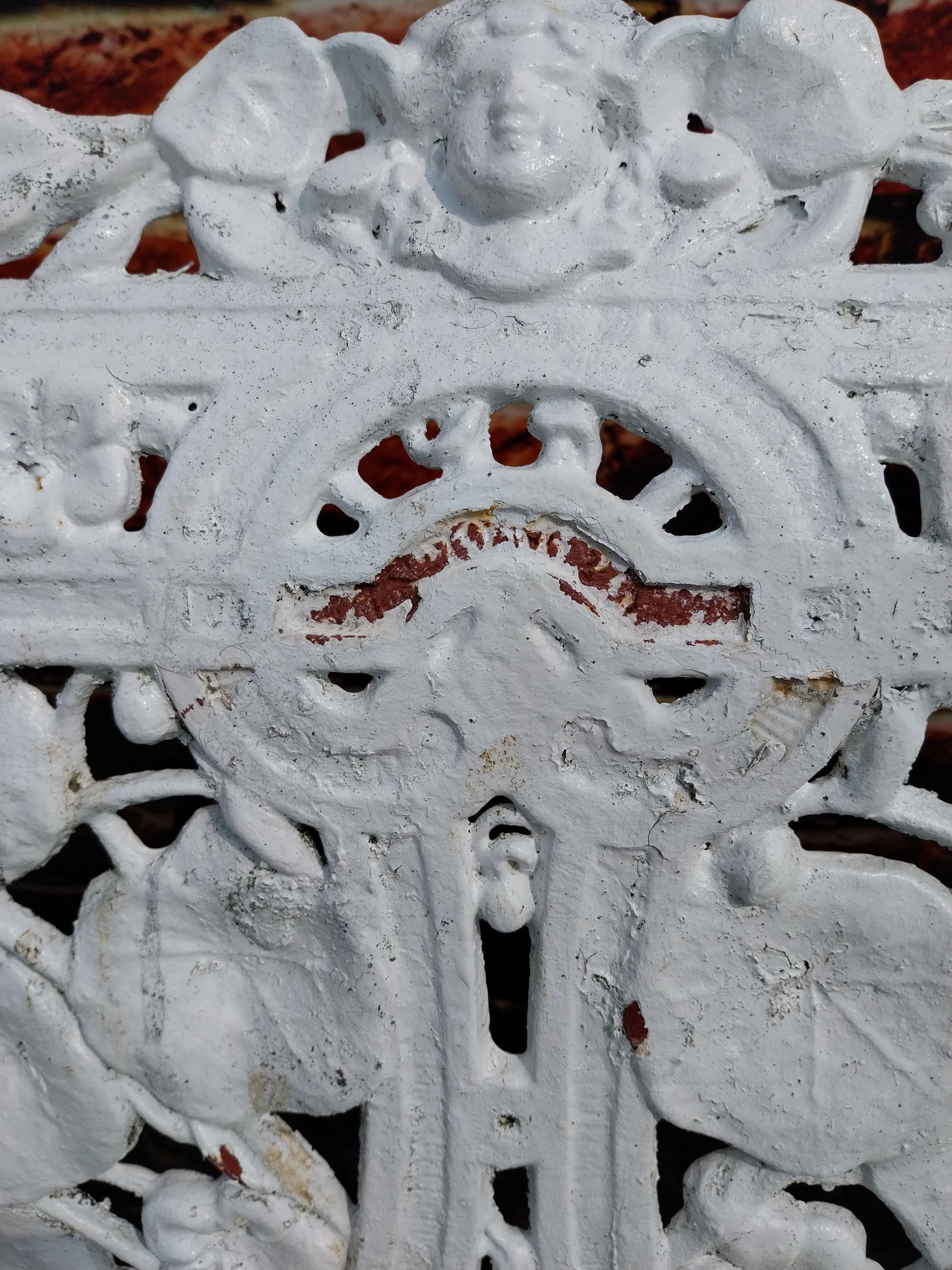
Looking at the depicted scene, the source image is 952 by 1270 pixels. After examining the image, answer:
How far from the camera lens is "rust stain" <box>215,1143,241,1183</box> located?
2.92 feet

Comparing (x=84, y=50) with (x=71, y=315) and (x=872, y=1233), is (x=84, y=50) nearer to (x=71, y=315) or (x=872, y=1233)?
(x=71, y=315)

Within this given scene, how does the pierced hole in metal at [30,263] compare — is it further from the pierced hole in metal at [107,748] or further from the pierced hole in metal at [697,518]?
the pierced hole in metal at [697,518]

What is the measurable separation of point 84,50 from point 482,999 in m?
1.08

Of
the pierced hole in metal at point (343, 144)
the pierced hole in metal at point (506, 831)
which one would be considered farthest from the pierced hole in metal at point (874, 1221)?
the pierced hole in metal at point (343, 144)

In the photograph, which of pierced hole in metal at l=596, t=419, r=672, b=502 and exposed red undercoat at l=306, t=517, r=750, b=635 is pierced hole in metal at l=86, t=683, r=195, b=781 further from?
exposed red undercoat at l=306, t=517, r=750, b=635

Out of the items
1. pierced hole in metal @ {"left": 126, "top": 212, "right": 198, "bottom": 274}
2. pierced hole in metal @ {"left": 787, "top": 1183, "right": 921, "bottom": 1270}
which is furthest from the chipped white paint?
pierced hole in metal @ {"left": 126, "top": 212, "right": 198, "bottom": 274}

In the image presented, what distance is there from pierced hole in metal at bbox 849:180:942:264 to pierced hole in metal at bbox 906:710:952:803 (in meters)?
0.49

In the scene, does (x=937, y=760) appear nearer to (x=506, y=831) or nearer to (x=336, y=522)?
(x=506, y=831)

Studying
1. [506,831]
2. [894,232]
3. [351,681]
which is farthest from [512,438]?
[506,831]

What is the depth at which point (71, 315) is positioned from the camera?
2.67 feet

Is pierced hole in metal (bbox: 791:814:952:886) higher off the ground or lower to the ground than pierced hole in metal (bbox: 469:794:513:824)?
higher

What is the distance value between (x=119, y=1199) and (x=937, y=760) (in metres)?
1.04

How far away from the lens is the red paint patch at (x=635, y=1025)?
0.82 metres

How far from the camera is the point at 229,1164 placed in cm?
89
